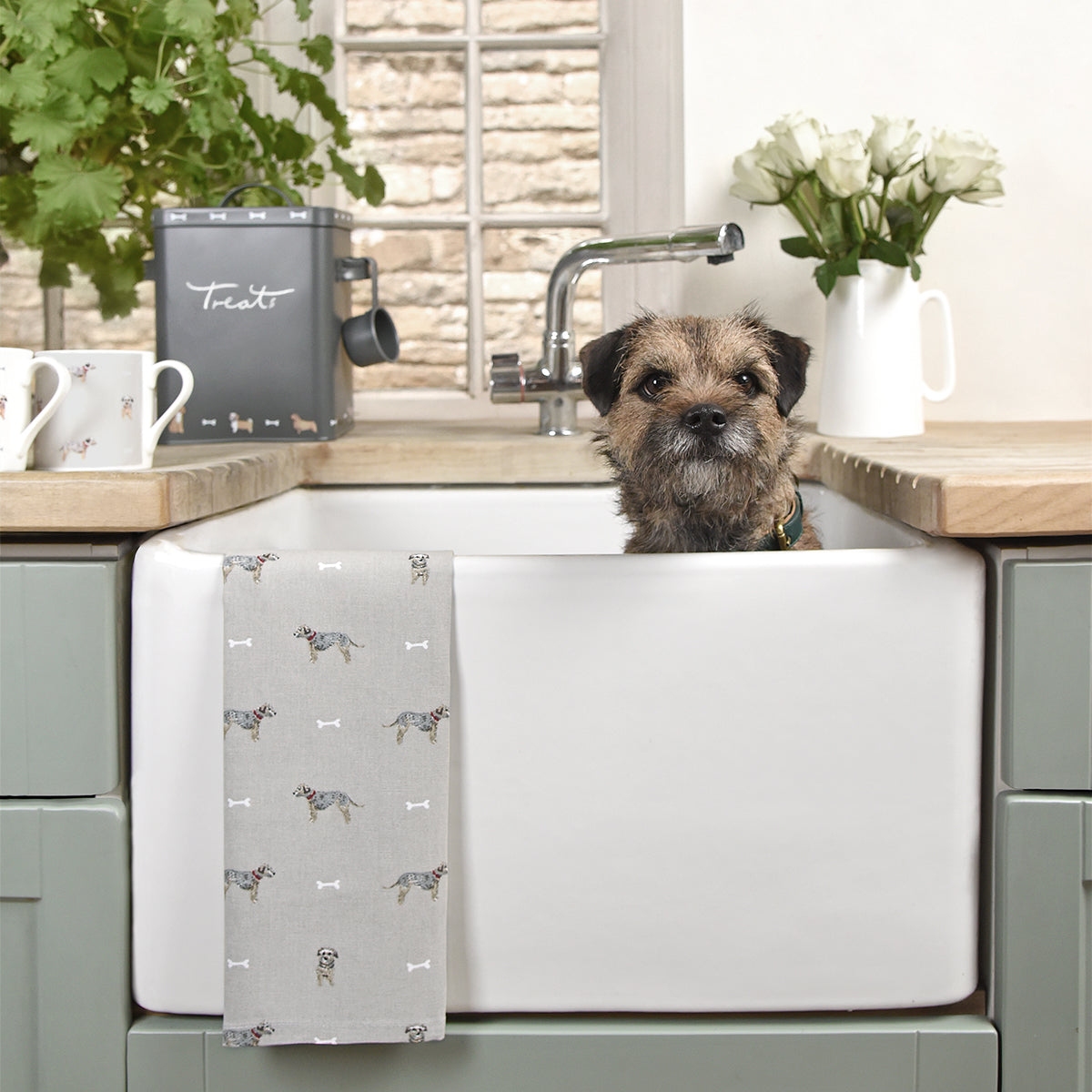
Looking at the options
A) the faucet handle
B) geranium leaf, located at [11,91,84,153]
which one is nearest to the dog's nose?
the faucet handle

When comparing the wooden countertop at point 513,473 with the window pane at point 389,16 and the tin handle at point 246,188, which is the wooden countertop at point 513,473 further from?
the window pane at point 389,16

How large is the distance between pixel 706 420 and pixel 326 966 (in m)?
0.58

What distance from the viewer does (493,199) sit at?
2029 mm

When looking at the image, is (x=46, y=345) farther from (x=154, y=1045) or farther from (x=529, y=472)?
(x=154, y=1045)

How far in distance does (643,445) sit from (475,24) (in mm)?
1210

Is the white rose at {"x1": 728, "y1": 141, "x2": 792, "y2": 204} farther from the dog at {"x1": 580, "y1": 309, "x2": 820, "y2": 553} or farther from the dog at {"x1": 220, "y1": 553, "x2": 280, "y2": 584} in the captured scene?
the dog at {"x1": 220, "y1": 553, "x2": 280, "y2": 584}

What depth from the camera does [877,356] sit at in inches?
57.7

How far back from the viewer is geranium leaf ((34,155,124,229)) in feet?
4.45

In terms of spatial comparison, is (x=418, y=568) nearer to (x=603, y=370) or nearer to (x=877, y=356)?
(x=603, y=370)

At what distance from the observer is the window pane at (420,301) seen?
2045 mm

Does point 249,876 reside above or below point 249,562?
below

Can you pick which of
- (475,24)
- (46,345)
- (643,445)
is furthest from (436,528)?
(475,24)

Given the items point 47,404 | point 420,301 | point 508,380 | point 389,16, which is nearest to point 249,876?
point 47,404

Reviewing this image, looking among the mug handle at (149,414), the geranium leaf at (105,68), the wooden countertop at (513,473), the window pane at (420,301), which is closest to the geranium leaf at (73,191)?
the geranium leaf at (105,68)
